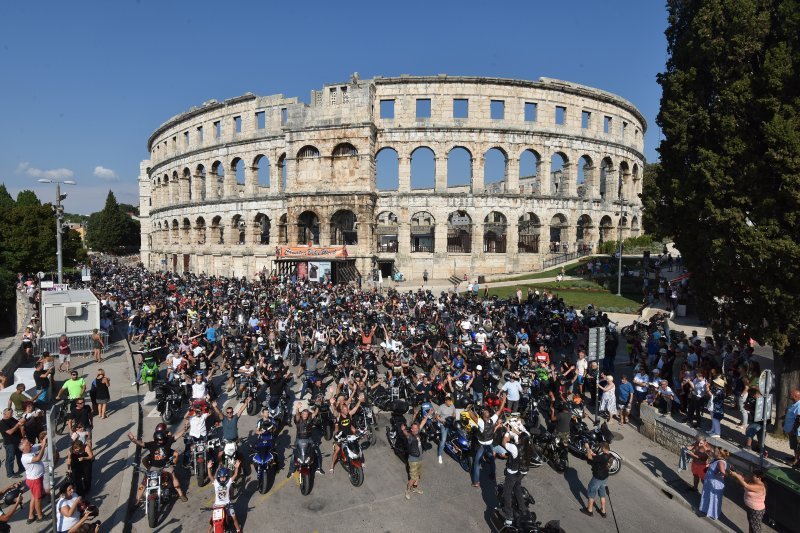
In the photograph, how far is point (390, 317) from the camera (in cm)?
2202

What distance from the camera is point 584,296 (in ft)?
101

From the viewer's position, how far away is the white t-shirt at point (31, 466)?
8.35m

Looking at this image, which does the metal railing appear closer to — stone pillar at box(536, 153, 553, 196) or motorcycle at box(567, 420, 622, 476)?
motorcycle at box(567, 420, 622, 476)

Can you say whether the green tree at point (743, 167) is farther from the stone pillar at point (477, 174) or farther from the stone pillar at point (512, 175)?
the stone pillar at point (512, 175)

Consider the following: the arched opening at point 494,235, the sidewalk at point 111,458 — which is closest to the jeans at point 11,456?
the sidewalk at point 111,458

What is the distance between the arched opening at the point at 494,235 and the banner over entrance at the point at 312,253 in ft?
49.5

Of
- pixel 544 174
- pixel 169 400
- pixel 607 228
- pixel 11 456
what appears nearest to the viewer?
pixel 11 456

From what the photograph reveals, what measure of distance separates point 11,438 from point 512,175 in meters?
→ 40.3

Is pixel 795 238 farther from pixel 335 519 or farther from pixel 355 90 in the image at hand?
pixel 355 90

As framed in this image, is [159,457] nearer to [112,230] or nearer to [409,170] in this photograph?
[409,170]

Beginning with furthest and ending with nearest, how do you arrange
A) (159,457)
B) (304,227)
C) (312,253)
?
(304,227) < (312,253) < (159,457)

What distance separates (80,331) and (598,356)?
70.5 ft

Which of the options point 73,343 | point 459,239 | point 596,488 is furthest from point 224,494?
point 459,239

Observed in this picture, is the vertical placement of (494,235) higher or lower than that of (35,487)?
higher
